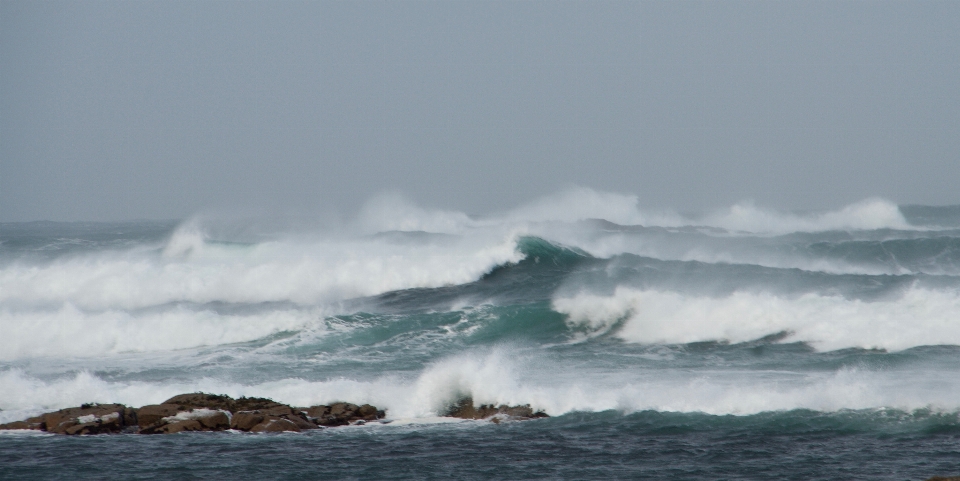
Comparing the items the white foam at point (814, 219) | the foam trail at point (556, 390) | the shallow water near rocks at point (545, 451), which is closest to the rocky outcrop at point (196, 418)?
the shallow water near rocks at point (545, 451)

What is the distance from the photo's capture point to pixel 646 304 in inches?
898

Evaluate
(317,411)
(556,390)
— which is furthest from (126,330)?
(556,390)

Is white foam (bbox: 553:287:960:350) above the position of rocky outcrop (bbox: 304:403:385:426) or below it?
above

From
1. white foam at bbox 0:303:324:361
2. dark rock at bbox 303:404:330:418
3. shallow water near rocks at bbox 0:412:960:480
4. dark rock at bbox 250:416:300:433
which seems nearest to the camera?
shallow water near rocks at bbox 0:412:960:480

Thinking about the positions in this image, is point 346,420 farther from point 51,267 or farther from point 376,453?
point 51,267

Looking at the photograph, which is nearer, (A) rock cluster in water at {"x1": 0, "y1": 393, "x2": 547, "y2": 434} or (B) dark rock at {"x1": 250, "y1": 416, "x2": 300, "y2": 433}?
(B) dark rock at {"x1": 250, "y1": 416, "x2": 300, "y2": 433}

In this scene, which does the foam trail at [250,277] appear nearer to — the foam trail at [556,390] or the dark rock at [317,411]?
the foam trail at [556,390]

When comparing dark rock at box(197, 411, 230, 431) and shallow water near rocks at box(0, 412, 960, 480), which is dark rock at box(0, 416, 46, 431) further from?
dark rock at box(197, 411, 230, 431)

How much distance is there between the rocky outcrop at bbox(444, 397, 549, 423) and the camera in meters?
14.8

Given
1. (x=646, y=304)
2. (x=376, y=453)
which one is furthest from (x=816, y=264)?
(x=376, y=453)

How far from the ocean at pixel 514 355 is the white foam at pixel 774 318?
0.21 ft

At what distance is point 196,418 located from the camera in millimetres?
14211

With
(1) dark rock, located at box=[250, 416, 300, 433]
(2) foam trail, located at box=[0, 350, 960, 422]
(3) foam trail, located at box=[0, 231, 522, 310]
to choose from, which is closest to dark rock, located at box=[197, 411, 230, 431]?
(1) dark rock, located at box=[250, 416, 300, 433]

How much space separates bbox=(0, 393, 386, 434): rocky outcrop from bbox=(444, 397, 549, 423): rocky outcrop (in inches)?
52.8
